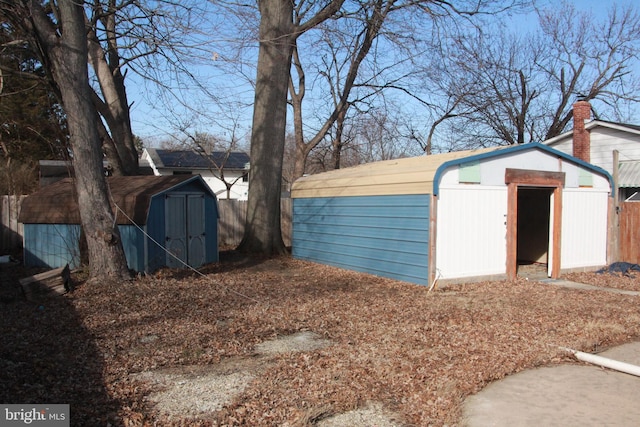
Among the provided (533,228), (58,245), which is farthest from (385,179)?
(58,245)

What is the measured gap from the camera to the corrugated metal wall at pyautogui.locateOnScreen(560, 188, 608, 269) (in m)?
11.6

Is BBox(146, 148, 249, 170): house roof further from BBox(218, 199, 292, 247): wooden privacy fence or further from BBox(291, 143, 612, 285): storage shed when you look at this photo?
BBox(291, 143, 612, 285): storage shed

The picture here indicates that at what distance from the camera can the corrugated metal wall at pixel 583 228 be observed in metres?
11.6

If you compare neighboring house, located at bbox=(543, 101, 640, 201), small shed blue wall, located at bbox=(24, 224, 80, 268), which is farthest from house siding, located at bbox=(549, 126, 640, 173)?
small shed blue wall, located at bbox=(24, 224, 80, 268)

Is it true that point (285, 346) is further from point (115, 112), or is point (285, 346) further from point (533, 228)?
point (115, 112)

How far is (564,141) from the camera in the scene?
19062 mm

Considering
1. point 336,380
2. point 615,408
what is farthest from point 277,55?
point 615,408

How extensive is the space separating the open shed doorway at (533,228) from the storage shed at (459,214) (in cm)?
200

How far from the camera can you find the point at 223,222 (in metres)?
18.7

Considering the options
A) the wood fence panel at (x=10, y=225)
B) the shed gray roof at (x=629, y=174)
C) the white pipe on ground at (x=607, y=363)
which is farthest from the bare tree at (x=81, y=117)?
the shed gray roof at (x=629, y=174)

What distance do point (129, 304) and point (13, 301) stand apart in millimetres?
2042

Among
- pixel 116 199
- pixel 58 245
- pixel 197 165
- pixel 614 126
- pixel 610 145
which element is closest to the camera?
pixel 116 199

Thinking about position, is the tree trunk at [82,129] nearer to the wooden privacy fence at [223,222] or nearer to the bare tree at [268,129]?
the bare tree at [268,129]

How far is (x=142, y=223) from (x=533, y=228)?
10.4m
